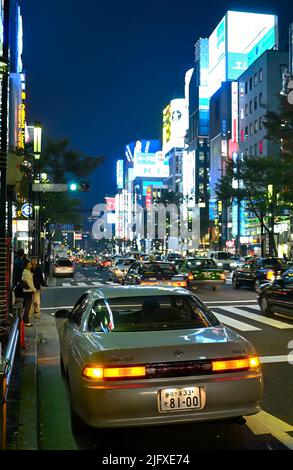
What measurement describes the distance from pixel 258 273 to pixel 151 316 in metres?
19.1

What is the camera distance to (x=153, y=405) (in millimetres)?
4625

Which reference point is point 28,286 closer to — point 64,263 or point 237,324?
point 237,324

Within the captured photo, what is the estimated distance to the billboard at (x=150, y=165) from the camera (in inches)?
7106

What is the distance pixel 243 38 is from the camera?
95938 mm

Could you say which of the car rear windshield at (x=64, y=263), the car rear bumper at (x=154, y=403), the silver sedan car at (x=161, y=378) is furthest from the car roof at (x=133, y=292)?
the car rear windshield at (x=64, y=263)

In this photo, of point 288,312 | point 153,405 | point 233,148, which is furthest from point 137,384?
point 233,148

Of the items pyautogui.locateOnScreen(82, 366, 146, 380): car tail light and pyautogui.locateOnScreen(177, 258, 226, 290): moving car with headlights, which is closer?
pyautogui.locateOnScreen(82, 366, 146, 380): car tail light

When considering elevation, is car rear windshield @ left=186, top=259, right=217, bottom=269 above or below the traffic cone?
above

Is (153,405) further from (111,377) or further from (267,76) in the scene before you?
(267,76)

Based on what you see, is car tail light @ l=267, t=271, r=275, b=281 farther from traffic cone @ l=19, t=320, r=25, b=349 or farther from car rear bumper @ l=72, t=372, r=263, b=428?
car rear bumper @ l=72, t=372, r=263, b=428

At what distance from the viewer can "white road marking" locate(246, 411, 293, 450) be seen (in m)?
5.13

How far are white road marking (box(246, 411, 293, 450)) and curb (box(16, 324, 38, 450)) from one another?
2240mm

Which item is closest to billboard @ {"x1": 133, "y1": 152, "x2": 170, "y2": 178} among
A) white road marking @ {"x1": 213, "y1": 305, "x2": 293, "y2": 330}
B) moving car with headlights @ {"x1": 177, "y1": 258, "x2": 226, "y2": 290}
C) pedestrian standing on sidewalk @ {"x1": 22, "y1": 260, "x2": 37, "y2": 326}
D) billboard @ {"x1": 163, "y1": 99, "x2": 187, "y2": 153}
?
billboard @ {"x1": 163, "y1": 99, "x2": 187, "y2": 153}
